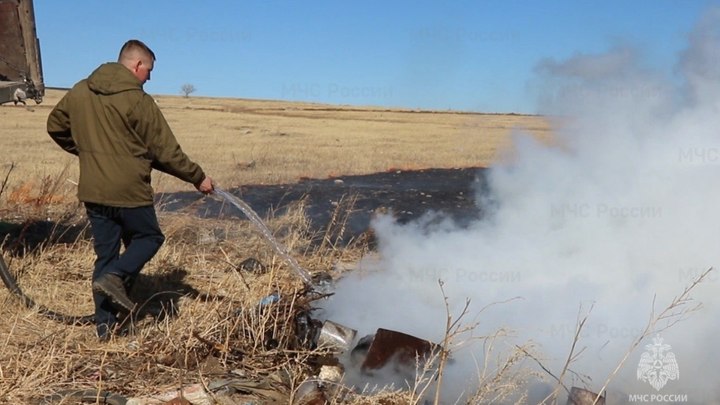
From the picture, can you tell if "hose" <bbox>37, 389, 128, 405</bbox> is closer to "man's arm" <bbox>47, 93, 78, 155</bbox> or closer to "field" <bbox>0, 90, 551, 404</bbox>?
"field" <bbox>0, 90, 551, 404</bbox>

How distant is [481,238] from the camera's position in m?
7.08

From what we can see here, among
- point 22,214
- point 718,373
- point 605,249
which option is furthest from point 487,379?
point 22,214

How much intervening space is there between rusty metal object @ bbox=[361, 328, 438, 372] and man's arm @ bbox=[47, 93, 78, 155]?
2357mm

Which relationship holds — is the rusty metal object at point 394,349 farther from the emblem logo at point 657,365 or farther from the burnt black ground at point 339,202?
the burnt black ground at point 339,202

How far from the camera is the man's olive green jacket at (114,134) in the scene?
454 cm

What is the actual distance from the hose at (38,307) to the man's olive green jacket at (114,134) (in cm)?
109

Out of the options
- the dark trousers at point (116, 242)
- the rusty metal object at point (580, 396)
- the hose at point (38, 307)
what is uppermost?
the dark trousers at point (116, 242)

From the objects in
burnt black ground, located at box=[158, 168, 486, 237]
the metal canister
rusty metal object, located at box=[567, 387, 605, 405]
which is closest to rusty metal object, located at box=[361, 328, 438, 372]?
the metal canister

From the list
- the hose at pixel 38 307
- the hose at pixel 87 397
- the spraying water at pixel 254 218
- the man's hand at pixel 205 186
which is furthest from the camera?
the hose at pixel 38 307

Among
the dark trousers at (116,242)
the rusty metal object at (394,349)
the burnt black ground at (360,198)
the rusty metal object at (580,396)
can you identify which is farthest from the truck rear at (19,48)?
the rusty metal object at (580,396)

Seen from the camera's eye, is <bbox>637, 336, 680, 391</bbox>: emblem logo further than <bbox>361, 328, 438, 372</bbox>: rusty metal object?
Yes

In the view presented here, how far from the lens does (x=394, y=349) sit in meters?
4.68

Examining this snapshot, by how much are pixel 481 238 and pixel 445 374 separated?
2.46 meters

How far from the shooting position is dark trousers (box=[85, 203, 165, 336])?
469 cm
